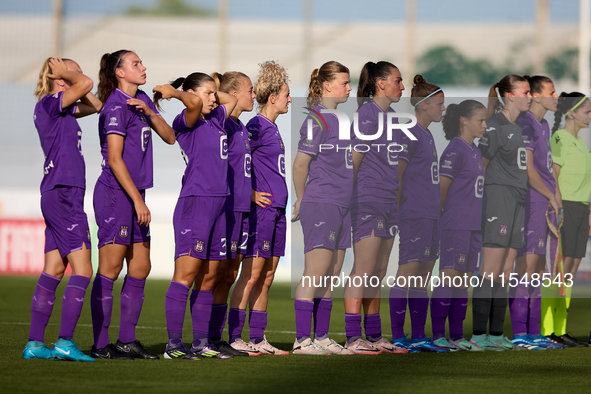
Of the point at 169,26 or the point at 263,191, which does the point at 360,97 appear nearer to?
the point at 263,191

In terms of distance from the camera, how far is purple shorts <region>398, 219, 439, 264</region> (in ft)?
20.4

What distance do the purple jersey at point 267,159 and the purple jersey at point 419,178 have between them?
979mm

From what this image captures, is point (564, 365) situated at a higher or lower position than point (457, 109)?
lower

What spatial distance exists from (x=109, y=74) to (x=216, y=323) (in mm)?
1941

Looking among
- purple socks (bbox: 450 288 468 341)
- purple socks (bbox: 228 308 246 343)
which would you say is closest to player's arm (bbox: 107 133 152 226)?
purple socks (bbox: 228 308 246 343)

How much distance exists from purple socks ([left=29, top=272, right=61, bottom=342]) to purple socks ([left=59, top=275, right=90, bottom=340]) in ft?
0.46

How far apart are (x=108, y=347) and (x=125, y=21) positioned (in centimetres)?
1785

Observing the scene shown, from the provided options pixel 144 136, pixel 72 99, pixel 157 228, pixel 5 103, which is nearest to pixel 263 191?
pixel 144 136

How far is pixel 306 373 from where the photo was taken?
191 inches

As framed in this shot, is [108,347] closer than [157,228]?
Yes

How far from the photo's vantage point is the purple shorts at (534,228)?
696 cm

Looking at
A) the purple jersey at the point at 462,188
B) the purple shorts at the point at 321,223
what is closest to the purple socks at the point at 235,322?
the purple shorts at the point at 321,223

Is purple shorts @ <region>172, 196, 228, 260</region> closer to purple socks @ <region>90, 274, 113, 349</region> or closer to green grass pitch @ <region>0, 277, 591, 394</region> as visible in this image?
purple socks @ <region>90, 274, 113, 349</region>

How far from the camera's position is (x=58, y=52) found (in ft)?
62.8
